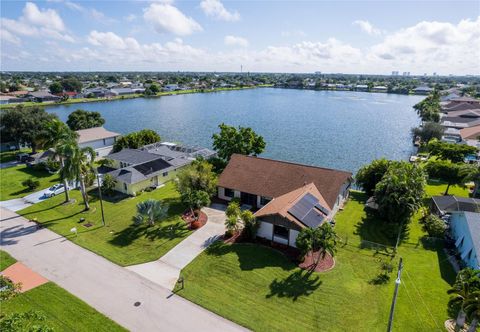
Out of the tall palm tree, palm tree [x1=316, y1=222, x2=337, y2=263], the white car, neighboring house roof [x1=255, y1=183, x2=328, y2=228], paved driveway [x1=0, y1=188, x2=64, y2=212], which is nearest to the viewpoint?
palm tree [x1=316, y1=222, x2=337, y2=263]

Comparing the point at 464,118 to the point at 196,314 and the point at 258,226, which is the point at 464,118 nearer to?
the point at 258,226

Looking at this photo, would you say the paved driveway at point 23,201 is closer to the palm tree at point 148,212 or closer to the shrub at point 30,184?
the shrub at point 30,184

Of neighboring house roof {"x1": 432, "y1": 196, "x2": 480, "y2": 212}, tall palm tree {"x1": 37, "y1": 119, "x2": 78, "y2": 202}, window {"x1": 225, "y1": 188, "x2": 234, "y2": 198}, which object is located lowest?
window {"x1": 225, "y1": 188, "x2": 234, "y2": 198}

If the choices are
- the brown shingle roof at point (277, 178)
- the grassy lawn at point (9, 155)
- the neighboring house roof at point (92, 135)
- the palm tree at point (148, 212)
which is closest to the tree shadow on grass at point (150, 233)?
the palm tree at point (148, 212)

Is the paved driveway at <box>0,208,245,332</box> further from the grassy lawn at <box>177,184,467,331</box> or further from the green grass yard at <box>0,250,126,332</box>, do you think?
the grassy lawn at <box>177,184,467,331</box>

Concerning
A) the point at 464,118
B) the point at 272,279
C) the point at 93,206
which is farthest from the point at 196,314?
the point at 464,118

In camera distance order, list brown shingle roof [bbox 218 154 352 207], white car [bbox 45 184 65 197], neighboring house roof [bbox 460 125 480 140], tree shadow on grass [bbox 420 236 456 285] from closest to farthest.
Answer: tree shadow on grass [bbox 420 236 456 285]
brown shingle roof [bbox 218 154 352 207]
white car [bbox 45 184 65 197]
neighboring house roof [bbox 460 125 480 140]

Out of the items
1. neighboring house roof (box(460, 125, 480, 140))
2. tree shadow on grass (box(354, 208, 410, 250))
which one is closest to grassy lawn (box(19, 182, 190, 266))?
tree shadow on grass (box(354, 208, 410, 250))
